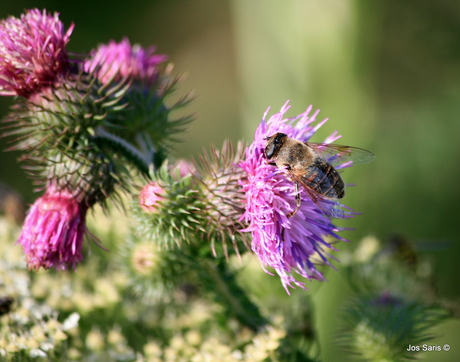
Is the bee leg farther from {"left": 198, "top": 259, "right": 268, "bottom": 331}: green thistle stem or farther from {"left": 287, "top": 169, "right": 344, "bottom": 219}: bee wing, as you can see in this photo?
{"left": 198, "top": 259, "right": 268, "bottom": 331}: green thistle stem

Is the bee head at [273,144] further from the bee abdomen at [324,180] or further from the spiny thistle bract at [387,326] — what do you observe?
the spiny thistle bract at [387,326]

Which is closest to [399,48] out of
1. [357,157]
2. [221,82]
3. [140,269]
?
[221,82]

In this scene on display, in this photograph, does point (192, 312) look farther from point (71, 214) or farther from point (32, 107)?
point (32, 107)

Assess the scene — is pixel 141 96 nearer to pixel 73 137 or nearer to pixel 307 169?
pixel 73 137

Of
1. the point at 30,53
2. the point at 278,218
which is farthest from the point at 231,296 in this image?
the point at 30,53

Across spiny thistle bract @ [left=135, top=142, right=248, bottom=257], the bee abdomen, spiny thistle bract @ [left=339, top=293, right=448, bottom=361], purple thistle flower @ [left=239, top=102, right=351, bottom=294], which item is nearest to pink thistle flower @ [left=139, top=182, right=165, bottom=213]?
spiny thistle bract @ [left=135, top=142, right=248, bottom=257]
